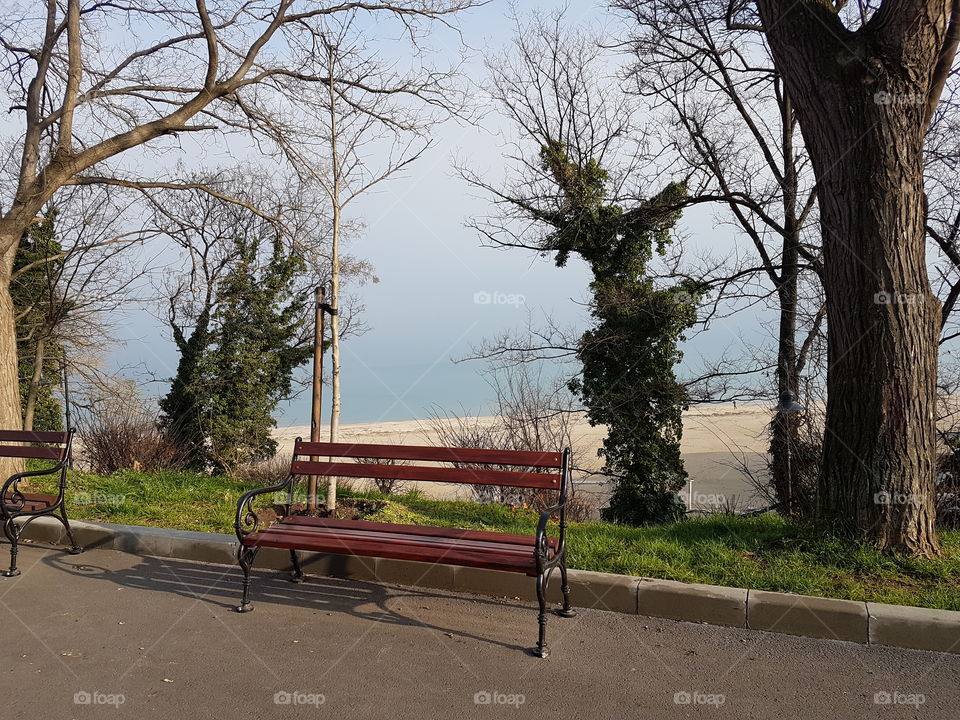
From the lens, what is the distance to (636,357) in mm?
14695

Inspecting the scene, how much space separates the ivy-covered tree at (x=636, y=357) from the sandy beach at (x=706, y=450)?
784 mm

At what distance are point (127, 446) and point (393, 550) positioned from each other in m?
9.69

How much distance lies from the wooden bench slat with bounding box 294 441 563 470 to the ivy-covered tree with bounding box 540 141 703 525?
9.35 m

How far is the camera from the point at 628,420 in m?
14.5

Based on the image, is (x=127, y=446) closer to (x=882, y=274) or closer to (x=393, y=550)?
(x=393, y=550)

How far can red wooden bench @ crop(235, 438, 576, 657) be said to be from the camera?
4.42m

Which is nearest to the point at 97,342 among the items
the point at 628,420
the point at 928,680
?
Answer: the point at 628,420

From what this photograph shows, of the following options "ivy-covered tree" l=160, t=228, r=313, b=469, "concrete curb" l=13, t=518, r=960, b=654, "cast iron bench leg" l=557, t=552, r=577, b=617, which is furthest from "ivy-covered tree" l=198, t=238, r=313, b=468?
"cast iron bench leg" l=557, t=552, r=577, b=617

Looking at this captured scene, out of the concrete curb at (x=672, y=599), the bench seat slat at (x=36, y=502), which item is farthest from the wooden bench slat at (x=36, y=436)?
the concrete curb at (x=672, y=599)

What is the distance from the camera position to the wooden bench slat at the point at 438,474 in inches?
193

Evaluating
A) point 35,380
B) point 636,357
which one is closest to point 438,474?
point 636,357

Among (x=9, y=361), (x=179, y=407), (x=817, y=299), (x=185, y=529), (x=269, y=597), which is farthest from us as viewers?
(x=179, y=407)

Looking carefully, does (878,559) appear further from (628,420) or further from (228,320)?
(228,320)

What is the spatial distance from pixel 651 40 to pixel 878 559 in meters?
11.5
